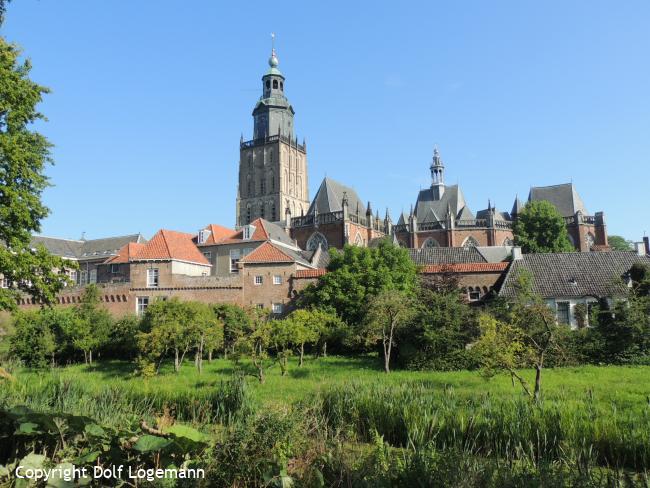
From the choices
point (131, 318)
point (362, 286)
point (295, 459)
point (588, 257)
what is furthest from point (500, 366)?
point (131, 318)

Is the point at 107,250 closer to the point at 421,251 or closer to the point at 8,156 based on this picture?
the point at 421,251

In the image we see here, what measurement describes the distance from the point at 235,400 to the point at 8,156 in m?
11.3

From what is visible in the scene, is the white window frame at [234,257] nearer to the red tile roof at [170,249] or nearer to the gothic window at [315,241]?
the red tile roof at [170,249]

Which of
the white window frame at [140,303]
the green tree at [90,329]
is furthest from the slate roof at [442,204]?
the green tree at [90,329]

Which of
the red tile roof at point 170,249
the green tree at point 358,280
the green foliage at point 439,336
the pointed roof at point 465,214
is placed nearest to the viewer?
the green foliage at point 439,336

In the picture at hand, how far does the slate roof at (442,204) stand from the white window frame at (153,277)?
120ft

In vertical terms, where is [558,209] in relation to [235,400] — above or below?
above

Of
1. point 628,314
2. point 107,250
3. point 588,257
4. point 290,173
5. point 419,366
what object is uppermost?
point 290,173

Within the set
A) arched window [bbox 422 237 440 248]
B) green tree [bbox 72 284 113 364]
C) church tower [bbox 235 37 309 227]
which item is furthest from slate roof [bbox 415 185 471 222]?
green tree [bbox 72 284 113 364]

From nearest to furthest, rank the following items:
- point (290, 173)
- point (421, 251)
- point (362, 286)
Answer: point (362, 286) → point (421, 251) → point (290, 173)

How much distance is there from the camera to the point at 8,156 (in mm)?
17297

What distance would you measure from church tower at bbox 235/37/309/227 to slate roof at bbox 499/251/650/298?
49.7 meters

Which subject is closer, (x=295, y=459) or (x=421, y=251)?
(x=295, y=459)

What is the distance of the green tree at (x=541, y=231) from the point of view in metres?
55.8
